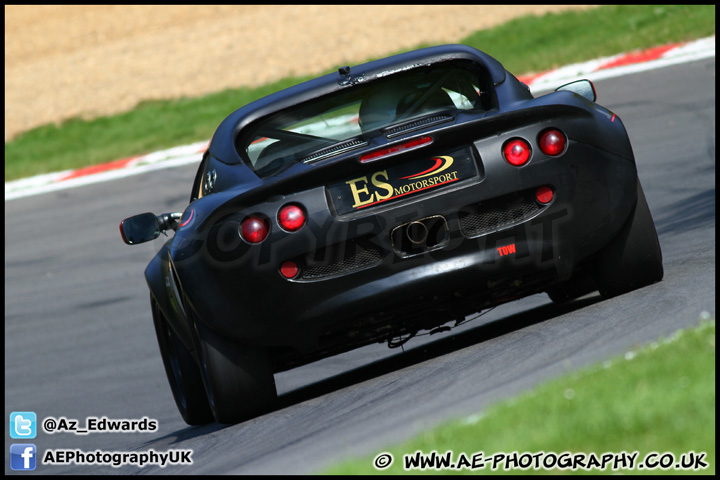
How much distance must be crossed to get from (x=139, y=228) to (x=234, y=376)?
1.02 metres

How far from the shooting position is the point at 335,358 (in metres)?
7.14

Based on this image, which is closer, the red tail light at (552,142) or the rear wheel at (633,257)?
the red tail light at (552,142)

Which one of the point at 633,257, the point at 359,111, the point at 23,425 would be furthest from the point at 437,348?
the point at 23,425

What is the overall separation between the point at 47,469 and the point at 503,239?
284 centimetres

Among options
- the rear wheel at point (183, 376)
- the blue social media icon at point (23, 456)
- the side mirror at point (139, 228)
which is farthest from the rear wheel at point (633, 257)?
the blue social media icon at point (23, 456)

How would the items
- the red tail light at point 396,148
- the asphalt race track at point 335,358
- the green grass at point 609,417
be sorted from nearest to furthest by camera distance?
the green grass at point 609,417
the asphalt race track at point 335,358
the red tail light at point 396,148

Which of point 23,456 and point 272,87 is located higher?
point 272,87

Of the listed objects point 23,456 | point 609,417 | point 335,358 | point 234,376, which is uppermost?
point 609,417

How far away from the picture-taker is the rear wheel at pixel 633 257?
506 cm

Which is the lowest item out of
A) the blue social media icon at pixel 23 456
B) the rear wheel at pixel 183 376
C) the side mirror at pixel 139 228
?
the blue social media icon at pixel 23 456

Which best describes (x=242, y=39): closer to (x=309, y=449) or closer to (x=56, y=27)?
(x=56, y=27)

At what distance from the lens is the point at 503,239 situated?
4.70 m

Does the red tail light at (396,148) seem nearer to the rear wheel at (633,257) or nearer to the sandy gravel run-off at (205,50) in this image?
the rear wheel at (633,257)

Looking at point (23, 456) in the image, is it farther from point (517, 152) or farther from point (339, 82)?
point (517, 152)
